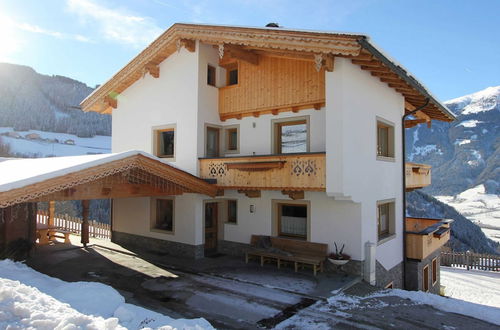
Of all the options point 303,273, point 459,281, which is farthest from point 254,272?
point 459,281

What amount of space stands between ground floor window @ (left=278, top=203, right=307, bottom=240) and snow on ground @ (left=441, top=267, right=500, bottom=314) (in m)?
11.0

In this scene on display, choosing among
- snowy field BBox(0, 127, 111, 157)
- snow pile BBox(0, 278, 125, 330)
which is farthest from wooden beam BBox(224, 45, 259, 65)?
snowy field BBox(0, 127, 111, 157)

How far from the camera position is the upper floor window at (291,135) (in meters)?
12.3

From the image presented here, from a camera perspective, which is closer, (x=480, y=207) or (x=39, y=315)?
(x=39, y=315)

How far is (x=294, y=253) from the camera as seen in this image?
12.0m

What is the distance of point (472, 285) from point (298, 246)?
1470cm

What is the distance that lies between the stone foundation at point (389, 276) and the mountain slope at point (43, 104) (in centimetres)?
7628

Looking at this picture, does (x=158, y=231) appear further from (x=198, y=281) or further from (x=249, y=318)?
(x=249, y=318)

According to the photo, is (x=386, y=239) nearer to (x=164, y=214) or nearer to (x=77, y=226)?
(x=164, y=214)

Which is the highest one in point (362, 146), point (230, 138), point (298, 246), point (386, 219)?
point (230, 138)

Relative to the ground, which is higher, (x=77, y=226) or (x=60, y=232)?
(x=60, y=232)

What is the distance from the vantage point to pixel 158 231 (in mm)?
14352

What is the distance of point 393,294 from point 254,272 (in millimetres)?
4332


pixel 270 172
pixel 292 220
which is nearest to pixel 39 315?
pixel 270 172
